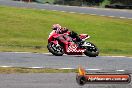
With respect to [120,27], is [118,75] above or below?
above

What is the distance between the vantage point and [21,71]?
13562mm

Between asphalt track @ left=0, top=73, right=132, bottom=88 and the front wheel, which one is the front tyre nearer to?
the front wheel

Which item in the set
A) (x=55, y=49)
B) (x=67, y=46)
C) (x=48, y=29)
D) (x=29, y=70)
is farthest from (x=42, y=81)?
(x=48, y=29)

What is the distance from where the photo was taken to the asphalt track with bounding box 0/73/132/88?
35.0 feet

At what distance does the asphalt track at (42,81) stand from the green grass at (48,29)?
10.2 metres

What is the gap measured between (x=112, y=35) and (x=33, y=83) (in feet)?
69.0

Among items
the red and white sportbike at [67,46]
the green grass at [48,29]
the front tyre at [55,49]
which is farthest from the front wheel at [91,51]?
the green grass at [48,29]

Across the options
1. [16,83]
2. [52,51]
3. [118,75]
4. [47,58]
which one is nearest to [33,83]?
[16,83]

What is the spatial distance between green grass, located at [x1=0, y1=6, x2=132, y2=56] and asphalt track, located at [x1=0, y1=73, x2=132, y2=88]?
10206mm

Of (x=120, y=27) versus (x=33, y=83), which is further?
(x=120, y=27)

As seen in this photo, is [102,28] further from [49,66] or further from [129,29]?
[49,66]

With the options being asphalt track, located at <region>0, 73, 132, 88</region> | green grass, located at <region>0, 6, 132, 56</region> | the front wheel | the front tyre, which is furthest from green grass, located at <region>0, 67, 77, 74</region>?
green grass, located at <region>0, 6, 132, 56</region>

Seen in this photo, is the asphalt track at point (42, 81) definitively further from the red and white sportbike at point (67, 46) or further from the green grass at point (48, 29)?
the green grass at point (48, 29)

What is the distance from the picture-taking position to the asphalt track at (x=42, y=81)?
1066 cm
